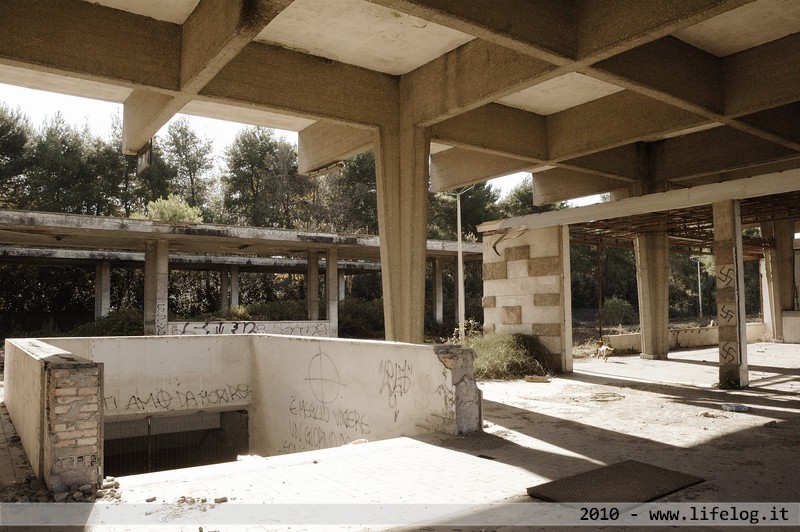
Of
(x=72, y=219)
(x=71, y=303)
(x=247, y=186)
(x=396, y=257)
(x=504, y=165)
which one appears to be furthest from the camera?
(x=247, y=186)

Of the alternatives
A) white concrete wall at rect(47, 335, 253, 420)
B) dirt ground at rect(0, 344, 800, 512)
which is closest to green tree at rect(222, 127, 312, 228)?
white concrete wall at rect(47, 335, 253, 420)

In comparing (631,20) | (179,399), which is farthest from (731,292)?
(179,399)

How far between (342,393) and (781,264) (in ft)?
65.2

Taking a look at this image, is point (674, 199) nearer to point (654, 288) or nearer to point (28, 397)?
point (654, 288)

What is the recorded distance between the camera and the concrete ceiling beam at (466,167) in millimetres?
15922

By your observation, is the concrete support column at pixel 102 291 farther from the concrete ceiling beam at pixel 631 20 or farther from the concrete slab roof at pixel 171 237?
the concrete ceiling beam at pixel 631 20

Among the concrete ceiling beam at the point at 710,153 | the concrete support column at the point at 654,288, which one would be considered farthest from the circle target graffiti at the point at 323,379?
the concrete ceiling beam at the point at 710,153

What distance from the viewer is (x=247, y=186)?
48.8 m

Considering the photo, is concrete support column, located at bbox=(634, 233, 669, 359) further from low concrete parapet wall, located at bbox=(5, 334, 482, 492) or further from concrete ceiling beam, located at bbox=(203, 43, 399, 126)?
low concrete parapet wall, located at bbox=(5, 334, 482, 492)

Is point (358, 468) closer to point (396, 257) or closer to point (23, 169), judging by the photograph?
point (396, 257)

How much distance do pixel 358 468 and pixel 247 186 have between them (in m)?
45.1

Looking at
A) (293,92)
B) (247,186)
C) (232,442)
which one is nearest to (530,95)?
(293,92)

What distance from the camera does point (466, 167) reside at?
54.5ft

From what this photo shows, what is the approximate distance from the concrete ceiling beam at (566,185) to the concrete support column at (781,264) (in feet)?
28.3
